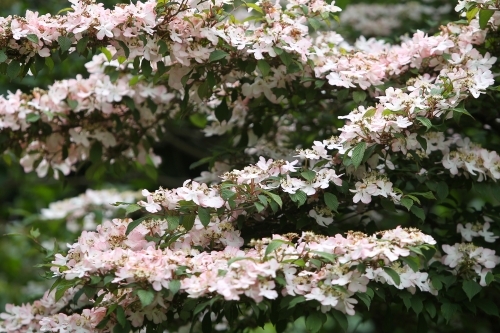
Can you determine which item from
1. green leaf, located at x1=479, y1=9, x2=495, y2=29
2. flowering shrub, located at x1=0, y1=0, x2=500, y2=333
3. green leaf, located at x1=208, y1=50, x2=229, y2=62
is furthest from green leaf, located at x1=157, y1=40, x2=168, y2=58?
green leaf, located at x1=479, y1=9, x2=495, y2=29

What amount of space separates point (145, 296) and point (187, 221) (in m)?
0.33

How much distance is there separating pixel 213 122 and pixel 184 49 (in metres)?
0.72

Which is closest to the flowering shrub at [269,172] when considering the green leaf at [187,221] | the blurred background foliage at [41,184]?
the green leaf at [187,221]

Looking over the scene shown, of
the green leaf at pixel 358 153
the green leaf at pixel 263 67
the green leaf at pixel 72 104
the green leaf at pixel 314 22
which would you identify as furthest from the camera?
the green leaf at pixel 72 104

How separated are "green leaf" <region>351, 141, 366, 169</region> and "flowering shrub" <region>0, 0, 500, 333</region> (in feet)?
0.04

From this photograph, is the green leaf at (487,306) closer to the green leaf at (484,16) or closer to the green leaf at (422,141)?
the green leaf at (422,141)

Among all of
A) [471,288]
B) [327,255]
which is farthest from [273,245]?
[471,288]

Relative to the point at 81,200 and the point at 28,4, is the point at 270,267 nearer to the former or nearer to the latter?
the point at 81,200

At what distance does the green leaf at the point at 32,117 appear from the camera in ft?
9.04

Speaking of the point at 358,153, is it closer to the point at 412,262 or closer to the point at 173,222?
the point at 412,262

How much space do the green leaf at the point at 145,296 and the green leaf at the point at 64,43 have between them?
823 millimetres

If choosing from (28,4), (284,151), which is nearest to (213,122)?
(284,151)

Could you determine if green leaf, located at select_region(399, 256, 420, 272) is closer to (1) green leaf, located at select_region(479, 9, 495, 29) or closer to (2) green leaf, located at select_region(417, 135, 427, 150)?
(2) green leaf, located at select_region(417, 135, 427, 150)

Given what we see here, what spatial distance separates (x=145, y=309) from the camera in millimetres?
1981
